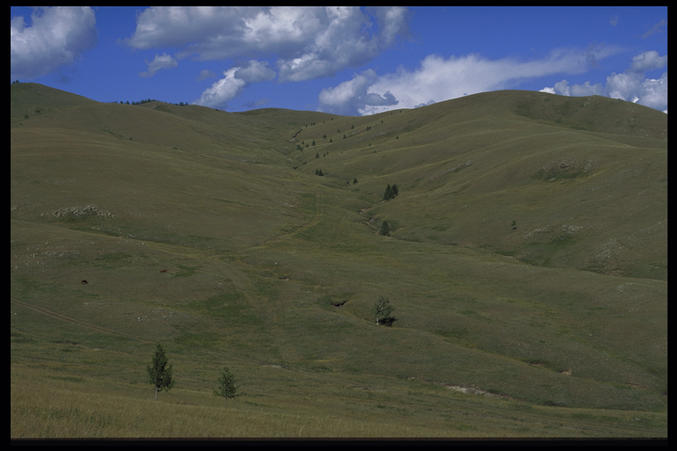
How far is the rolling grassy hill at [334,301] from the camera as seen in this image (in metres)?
39.8

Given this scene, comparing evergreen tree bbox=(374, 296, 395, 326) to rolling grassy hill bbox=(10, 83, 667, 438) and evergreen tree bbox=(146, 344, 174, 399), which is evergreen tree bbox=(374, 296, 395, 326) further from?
evergreen tree bbox=(146, 344, 174, 399)

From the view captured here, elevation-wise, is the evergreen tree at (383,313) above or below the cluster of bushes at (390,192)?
below

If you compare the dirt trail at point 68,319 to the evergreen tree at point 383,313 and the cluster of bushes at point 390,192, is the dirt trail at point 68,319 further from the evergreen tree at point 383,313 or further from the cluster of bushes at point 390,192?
the cluster of bushes at point 390,192

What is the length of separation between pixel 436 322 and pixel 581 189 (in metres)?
82.3

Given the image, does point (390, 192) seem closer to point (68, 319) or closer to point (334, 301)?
point (334, 301)

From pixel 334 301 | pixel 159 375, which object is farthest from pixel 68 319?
pixel 334 301

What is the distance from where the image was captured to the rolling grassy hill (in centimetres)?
3975

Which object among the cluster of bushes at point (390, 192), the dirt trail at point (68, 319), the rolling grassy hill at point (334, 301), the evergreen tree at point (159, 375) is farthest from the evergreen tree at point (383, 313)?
the cluster of bushes at point (390, 192)

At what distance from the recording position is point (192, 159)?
187 metres

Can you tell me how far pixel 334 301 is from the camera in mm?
83562

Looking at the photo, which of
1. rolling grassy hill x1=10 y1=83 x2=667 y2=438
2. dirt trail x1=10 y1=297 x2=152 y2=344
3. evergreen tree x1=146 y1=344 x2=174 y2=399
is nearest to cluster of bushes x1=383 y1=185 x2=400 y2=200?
rolling grassy hill x1=10 y1=83 x2=667 y2=438

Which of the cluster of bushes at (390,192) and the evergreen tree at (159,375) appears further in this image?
the cluster of bushes at (390,192)
